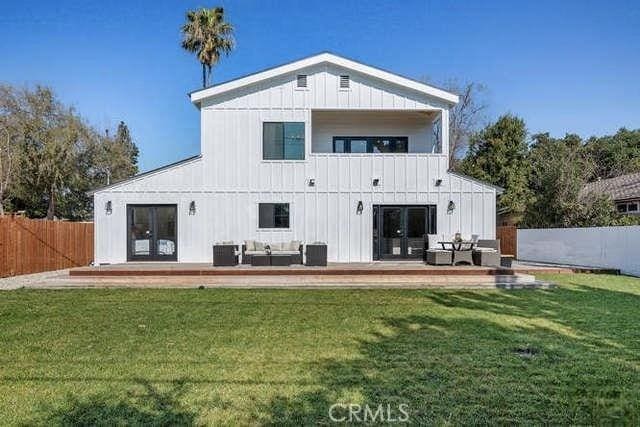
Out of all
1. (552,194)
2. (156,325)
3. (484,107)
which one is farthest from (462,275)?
(484,107)

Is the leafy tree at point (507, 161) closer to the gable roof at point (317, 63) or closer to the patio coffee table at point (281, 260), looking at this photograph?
the gable roof at point (317, 63)

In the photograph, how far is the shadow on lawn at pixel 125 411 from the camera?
338 cm

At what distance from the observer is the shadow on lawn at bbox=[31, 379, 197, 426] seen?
338 cm

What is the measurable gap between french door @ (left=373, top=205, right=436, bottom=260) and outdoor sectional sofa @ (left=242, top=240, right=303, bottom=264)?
285 centimetres

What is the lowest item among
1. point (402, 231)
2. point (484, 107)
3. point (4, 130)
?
point (402, 231)

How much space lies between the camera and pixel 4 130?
26.9 m

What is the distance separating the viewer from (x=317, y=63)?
14.9 meters

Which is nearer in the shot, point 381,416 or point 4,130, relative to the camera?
Answer: point 381,416

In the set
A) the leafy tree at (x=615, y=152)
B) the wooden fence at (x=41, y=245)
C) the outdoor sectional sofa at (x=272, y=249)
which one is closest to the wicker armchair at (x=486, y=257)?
the outdoor sectional sofa at (x=272, y=249)

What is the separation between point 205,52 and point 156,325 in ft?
75.4

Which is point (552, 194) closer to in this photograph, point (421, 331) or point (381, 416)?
point (421, 331)

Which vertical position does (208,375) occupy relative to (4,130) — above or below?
below

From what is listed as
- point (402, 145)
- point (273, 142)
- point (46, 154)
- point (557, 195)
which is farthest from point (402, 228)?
point (46, 154)

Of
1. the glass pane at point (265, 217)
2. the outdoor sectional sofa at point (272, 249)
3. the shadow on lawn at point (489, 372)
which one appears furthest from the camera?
the glass pane at point (265, 217)
